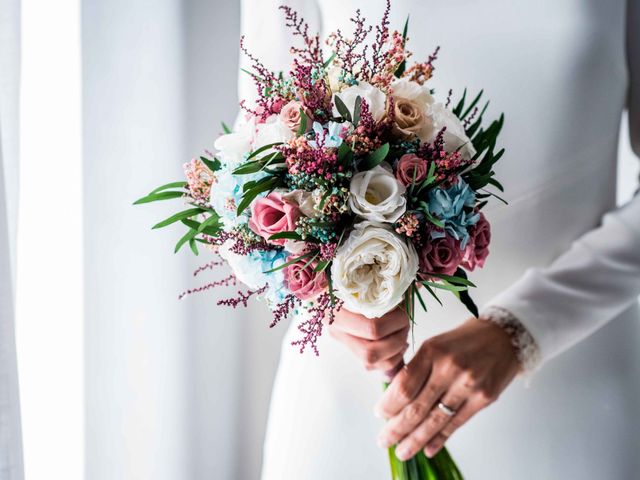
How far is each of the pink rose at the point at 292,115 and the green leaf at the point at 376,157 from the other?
0.09 metres

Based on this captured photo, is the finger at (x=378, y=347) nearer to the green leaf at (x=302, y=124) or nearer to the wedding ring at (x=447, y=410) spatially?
the wedding ring at (x=447, y=410)

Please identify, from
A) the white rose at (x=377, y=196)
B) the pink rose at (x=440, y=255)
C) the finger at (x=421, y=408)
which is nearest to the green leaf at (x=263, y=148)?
the white rose at (x=377, y=196)

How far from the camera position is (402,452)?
0.96m

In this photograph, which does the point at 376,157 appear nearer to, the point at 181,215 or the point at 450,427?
the point at 181,215

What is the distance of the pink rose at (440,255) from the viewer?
0.77 meters

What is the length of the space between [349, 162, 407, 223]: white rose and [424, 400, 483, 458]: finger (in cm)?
40

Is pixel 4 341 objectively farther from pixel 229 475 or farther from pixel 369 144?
pixel 229 475

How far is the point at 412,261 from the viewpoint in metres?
0.74

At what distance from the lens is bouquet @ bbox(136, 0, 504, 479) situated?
73cm

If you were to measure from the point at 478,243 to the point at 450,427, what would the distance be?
0.32 m

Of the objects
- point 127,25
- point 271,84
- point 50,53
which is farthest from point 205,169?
point 127,25

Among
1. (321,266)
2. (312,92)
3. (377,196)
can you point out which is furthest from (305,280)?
(312,92)

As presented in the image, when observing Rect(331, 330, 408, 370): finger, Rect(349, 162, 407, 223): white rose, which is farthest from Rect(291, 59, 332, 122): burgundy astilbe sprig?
Rect(331, 330, 408, 370): finger

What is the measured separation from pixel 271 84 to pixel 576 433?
2.56 feet
